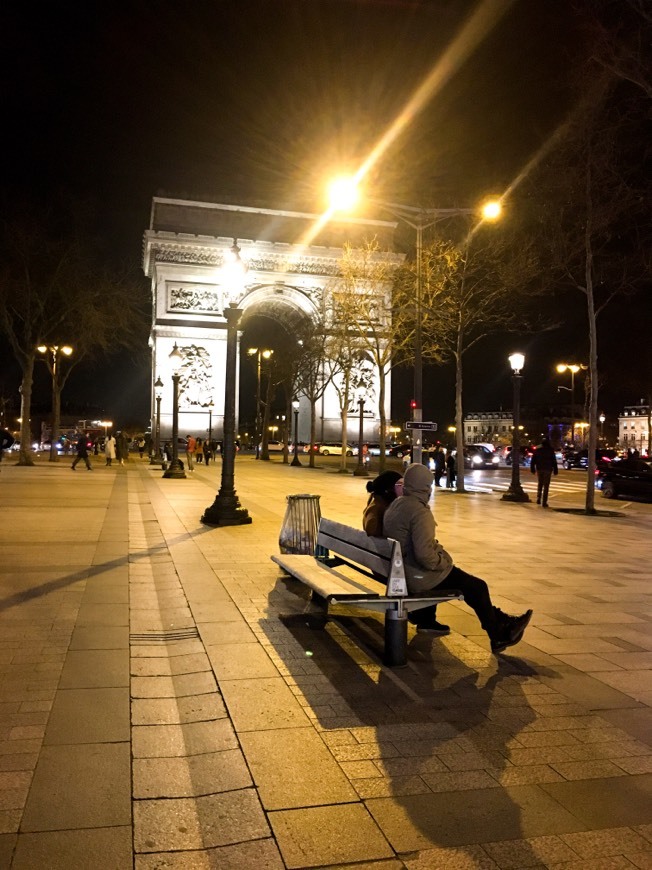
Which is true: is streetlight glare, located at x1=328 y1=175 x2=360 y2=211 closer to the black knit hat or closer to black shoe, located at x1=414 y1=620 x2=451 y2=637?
the black knit hat

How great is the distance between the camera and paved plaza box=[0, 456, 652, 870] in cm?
333

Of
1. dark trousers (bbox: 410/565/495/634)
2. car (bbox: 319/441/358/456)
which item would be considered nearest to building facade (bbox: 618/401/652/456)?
car (bbox: 319/441/358/456)

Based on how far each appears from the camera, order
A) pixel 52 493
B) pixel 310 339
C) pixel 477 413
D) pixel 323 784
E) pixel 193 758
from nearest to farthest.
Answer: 1. pixel 323 784
2. pixel 193 758
3. pixel 52 493
4. pixel 310 339
5. pixel 477 413

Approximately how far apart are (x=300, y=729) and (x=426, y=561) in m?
1.87

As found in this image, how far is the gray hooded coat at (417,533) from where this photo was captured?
6.00 metres

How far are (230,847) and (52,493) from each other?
17.9m

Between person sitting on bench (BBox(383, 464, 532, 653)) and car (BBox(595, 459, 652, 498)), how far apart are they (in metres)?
19.6

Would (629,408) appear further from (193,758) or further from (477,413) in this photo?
(193,758)

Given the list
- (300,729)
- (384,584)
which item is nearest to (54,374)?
(384,584)

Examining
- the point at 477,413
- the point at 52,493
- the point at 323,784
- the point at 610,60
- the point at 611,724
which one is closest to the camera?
the point at 323,784

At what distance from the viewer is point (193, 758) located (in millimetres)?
4129

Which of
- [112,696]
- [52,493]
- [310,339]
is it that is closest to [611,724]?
[112,696]

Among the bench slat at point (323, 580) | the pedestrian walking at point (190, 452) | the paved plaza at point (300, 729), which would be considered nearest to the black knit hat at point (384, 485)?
the bench slat at point (323, 580)

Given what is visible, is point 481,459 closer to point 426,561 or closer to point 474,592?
point 474,592
